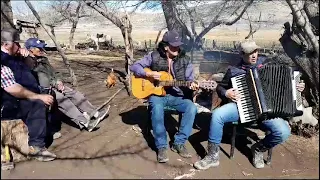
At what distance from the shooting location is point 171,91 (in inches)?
197

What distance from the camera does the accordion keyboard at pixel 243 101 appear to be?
174 inches

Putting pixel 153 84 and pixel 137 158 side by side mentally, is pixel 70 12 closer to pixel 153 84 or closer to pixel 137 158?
pixel 153 84

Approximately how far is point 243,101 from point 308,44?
6.36 ft

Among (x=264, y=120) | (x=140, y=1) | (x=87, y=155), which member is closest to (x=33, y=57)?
(x=87, y=155)

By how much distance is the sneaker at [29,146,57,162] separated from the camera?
436 cm

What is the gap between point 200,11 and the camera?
16828mm

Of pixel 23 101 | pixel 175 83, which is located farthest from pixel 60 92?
pixel 175 83

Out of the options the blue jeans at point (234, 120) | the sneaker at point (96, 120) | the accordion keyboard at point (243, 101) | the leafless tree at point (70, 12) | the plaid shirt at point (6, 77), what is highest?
the leafless tree at point (70, 12)

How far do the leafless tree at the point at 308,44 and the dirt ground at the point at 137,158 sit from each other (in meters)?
0.87

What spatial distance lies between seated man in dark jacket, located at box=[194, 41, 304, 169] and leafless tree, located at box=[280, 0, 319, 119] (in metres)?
1.18

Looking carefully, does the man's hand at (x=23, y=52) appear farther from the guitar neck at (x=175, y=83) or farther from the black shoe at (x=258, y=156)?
the black shoe at (x=258, y=156)

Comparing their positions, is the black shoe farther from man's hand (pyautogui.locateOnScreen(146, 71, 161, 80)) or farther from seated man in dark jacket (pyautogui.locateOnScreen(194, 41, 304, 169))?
man's hand (pyautogui.locateOnScreen(146, 71, 161, 80))

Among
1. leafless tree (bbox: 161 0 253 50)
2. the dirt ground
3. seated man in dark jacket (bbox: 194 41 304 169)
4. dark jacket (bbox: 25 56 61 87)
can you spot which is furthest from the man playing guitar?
leafless tree (bbox: 161 0 253 50)

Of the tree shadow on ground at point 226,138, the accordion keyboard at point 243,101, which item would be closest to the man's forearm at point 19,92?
the tree shadow on ground at point 226,138
